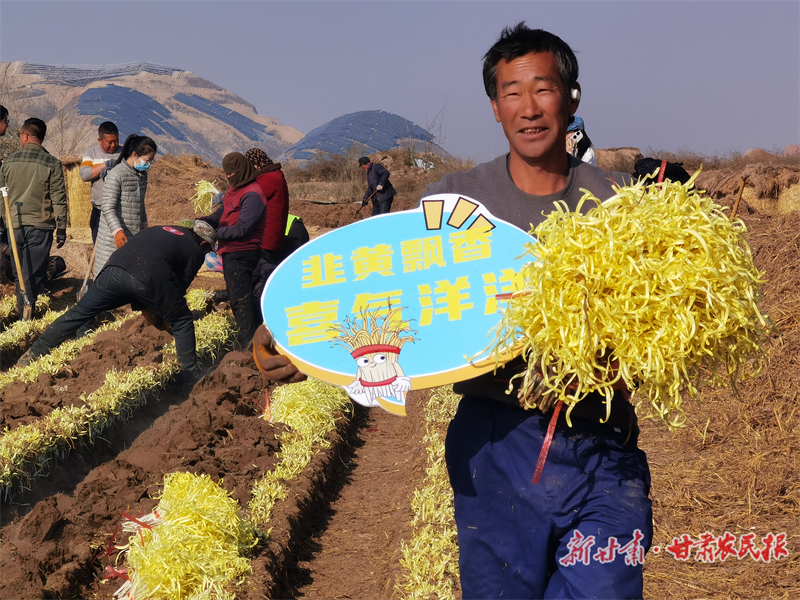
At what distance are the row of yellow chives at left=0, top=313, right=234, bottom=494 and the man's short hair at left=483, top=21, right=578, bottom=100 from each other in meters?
4.27

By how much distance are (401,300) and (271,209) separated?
485 cm

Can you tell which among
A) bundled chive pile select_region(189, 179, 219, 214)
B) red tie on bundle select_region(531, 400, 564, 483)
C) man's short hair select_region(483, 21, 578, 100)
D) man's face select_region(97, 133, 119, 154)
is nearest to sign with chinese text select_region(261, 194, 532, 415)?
red tie on bundle select_region(531, 400, 564, 483)

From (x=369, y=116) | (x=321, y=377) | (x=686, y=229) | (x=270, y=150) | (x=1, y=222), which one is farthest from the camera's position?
(x=270, y=150)

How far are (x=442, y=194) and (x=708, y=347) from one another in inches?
35.4

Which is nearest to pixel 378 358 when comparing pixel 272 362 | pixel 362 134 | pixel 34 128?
pixel 272 362

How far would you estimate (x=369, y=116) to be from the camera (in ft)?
110

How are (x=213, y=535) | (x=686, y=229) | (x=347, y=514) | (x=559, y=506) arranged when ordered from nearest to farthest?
1. (x=686, y=229)
2. (x=559, y=506)
3. (x=213, y=535)
4. (x=347, y=514)

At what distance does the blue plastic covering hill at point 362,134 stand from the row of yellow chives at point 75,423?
2551cm

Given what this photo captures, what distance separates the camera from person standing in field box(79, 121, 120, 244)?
817 cm

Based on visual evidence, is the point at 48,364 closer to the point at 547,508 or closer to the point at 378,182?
the point at 547,508

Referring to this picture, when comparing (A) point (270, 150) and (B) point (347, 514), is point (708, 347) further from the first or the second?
(A) point (270, 150)

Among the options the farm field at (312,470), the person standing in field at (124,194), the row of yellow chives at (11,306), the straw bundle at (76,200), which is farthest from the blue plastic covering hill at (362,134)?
the farm field at (312,470)

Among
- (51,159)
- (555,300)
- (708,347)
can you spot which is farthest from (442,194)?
(51,159)

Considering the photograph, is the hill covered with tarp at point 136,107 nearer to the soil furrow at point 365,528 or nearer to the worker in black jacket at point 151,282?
the worker in black jacket at point 151,282
